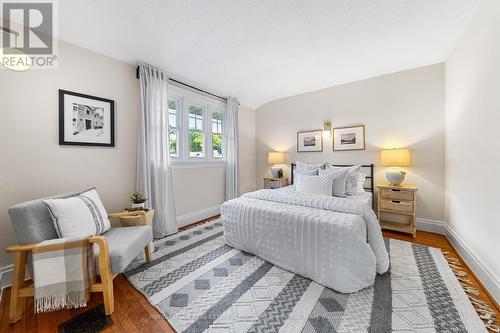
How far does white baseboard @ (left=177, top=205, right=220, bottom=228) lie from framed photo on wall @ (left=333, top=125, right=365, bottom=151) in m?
2.69

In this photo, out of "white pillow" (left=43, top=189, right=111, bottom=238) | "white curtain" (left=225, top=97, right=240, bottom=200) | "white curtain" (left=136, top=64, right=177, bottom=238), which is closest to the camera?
"white pillow" (left=43, top=189, right=111, bottom=238)

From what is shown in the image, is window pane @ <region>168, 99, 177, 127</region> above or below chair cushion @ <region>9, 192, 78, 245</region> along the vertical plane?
above

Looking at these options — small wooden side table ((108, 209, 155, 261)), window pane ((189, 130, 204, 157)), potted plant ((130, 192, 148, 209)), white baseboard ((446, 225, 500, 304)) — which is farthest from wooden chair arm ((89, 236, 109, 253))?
white baseboard ((446, 225, 500, 304))

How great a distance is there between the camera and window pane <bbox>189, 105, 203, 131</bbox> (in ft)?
12.0

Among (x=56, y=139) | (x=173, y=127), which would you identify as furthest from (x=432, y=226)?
(x=56, y=139)

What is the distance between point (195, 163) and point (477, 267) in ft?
12.3

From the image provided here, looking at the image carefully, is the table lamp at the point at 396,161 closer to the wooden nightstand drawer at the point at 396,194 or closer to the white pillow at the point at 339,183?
the wooden nightstand drawer at the point at 396,194

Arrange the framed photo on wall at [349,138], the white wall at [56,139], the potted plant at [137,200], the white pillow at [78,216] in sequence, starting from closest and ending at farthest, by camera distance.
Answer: the white pillow at [78,216] < the white wall at [56,139] < the potted plant at [137,200] < the framed photo on wall at [349,138]

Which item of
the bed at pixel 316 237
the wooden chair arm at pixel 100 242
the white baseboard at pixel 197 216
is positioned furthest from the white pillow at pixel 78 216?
the white baseboard at pixel 197 216

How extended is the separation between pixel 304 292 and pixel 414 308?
0.80 m

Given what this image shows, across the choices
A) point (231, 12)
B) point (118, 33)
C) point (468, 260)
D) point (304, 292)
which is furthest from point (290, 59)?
point (468, 260)

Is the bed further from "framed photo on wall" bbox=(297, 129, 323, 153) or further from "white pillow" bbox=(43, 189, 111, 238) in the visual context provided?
"framed photo on wall" bbox=(297, 129, 323, 153)

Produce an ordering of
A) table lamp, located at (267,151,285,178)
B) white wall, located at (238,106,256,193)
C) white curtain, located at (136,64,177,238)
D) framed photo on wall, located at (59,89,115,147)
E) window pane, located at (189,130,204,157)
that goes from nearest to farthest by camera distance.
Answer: framed photo on wall, located at (59,89,115,147)
white curtain, located at (136,64,177,238)
window pane, located at (189,130,204,157)
table lamp, located at (267,151,285,178)
white wall, located at (238,106,256,193)

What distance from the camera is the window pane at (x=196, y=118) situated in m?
3.65
